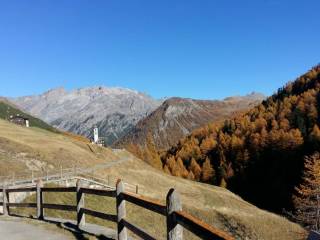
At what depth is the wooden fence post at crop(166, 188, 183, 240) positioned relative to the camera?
9109 millimetres

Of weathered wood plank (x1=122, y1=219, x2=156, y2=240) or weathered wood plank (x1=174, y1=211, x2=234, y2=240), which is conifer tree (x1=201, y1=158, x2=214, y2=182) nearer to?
weathered wood plank (x1=122, y1=219, x2=156, y2=240)

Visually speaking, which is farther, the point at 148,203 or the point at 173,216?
the point at 148,203

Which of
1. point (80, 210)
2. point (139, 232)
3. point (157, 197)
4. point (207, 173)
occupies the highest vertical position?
point (139, 232)

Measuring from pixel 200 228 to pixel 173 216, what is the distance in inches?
72.2

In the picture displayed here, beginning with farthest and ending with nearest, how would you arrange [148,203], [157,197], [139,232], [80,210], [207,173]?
[207,173] < [157,197] < [80,210] < [139,232] < [148,203]

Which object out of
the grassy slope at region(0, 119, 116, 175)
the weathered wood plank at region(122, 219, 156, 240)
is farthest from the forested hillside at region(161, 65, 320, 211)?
the weathered wood plank at region(122, 219, 156, 240)

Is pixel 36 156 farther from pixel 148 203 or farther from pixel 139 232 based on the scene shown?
pixel 148 203

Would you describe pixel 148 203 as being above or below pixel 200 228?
below

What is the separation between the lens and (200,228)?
7406mm

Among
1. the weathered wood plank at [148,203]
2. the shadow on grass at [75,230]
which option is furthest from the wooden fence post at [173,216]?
the shadow on grass at [75,230]

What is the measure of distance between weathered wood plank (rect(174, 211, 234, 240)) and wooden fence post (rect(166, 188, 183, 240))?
144 mm

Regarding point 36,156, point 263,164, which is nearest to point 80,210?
point 36,156

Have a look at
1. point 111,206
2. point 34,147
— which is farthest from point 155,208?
point 34,147

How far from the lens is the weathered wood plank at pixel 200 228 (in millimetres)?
6629
